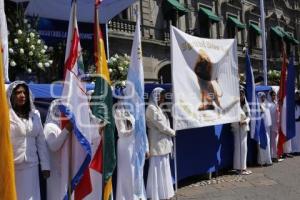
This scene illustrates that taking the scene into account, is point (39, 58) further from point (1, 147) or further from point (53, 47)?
point (1, 147)

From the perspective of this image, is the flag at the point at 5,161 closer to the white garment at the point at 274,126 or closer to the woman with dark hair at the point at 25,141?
the woman with dark hair at the point at 25,141

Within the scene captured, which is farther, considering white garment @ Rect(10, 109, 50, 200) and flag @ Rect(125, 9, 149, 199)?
flag @ Rect(125, 9, 149, 199)

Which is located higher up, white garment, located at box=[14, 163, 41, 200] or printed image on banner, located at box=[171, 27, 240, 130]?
printed image on banner, located at box=[171, 27, 240, 130]

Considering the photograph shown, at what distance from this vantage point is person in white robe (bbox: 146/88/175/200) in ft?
25.3

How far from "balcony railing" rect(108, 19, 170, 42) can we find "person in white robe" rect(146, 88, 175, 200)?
13.5 m

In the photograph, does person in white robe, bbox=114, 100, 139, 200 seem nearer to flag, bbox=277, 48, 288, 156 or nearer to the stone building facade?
flag, bbox=277, 48, 288, 156

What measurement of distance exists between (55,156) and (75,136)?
0.35 metres

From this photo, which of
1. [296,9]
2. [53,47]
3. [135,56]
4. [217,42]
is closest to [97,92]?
[135,56]

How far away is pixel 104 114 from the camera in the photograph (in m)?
6.37

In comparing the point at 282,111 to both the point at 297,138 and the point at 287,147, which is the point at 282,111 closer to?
the point at 287,147

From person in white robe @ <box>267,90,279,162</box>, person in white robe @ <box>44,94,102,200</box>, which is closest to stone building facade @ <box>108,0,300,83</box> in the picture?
person in white robe @ <box>267,90,279,162</box>

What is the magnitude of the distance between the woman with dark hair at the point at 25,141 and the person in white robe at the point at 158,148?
8.58ft

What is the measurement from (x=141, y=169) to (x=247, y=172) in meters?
3.92

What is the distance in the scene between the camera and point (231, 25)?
31.1 m
